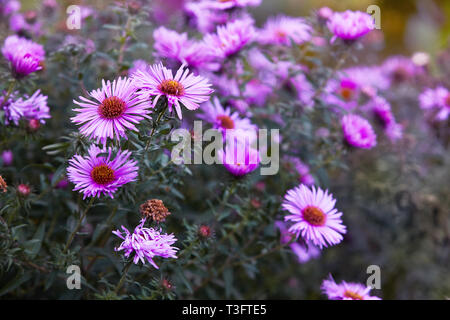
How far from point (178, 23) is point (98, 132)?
0.89 m

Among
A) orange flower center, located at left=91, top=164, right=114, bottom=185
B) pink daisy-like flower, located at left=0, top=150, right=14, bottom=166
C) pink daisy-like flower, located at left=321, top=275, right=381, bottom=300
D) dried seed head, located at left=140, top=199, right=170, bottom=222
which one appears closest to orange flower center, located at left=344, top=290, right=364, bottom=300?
pink daisy-like flower, located at left=321, top=275, right=381, bottom=300

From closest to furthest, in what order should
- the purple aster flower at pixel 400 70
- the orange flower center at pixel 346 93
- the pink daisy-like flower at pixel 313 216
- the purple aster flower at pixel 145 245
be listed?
1. the purple aster flower at pixel 145 245
2. the pink daisy-like flower at pixel 313 216
3. the orange flower center at pixel 346 93
4. the purple aster flower at pixel 400 70

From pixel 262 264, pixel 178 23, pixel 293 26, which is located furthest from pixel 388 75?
pixel 262 264

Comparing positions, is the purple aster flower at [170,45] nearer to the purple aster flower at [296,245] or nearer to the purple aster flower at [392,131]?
the purple aster flower at [296,245]

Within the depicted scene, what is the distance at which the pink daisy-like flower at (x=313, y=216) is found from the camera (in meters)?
0.93

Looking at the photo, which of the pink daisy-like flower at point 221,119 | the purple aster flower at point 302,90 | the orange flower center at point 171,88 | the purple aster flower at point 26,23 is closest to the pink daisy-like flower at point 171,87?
the orange flower center at point 171,88

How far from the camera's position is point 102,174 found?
2.67 feet

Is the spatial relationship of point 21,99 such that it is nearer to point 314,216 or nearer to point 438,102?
point 314,216

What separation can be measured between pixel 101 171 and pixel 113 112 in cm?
12

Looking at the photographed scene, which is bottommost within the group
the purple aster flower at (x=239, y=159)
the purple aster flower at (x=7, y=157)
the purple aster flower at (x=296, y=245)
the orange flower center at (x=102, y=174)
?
the purple aster flower at (x=296, y=245)

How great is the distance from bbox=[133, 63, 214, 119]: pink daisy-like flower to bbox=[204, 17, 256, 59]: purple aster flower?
0.33 m

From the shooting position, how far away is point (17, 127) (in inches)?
41.1

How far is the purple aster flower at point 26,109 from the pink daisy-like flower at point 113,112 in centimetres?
27
